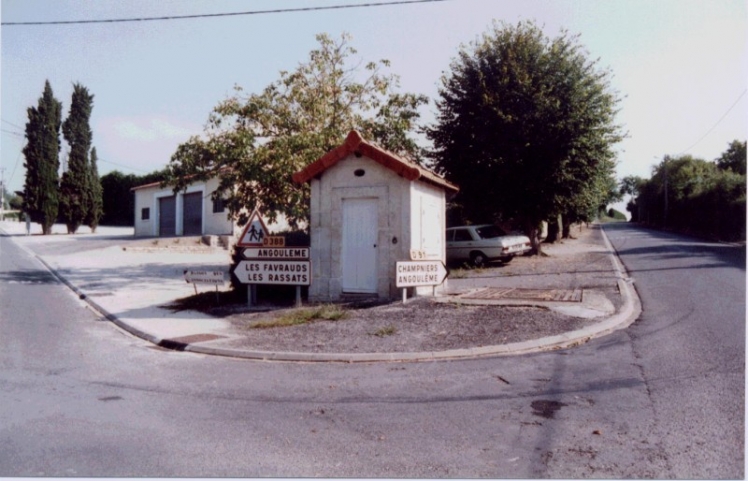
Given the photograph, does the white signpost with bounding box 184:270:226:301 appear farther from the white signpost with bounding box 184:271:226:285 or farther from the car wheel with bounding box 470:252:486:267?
the car wheel with bounding box 470:252:486:267

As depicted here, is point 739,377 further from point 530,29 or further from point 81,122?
point 81,122

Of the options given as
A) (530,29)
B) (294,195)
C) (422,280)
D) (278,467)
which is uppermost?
(530,29)

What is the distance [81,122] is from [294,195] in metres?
31.9

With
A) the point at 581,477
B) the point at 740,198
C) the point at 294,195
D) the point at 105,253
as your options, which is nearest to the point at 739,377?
the point at 581,477

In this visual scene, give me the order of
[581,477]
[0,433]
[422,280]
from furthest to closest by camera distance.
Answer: [422,280], [0,433], [581,477]

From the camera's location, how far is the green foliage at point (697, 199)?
2818 cm

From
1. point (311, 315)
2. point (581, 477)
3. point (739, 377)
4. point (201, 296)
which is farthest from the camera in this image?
point (201, 296)

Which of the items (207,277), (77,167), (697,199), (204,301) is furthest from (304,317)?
(77,167)

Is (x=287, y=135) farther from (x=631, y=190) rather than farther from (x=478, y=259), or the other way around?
(x=631, y=190)

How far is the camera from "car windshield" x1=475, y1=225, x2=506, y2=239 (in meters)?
20.8

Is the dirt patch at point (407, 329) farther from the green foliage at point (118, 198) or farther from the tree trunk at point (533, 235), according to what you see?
the green foliage at point (118, 198)

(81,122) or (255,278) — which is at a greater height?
(81,122)

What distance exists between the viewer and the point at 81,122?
42000 mm

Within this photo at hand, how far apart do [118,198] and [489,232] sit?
135ft
